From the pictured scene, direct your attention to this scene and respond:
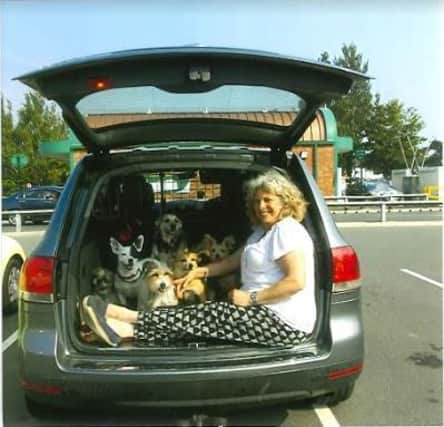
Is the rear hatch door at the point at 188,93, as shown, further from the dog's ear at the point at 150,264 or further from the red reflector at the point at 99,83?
the dog's ear at the point at 150,264

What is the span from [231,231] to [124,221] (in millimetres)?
911

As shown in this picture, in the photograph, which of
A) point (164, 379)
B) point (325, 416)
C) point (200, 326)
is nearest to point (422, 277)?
point (325, 416)

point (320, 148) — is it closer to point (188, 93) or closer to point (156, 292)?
point (156, 292)

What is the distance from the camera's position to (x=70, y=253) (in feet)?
10.6

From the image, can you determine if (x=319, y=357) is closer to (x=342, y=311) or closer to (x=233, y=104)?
(x=342, y=311)

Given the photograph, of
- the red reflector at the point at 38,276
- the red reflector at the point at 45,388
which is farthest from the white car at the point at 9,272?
the red reflector at the point at 45,388

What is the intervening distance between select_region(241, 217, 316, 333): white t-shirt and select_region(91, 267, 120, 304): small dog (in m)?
1.01

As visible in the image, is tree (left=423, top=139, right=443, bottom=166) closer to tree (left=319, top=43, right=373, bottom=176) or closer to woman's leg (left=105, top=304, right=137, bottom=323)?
tree (left=319, top=43, right=373, bottom=176)

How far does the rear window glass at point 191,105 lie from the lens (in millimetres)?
2934

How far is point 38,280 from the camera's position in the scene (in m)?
3.06

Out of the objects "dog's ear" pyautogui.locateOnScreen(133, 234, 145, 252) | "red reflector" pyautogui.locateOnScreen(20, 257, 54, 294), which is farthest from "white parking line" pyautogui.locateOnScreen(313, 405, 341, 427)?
"red reflector" pyautogui.locateOnScreen(20, 257, 54, 294)

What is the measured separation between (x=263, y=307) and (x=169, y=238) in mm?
1523

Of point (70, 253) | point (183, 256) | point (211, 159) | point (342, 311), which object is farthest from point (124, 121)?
point (342, 311)

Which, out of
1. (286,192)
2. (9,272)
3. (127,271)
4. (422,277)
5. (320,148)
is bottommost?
(422,277)
